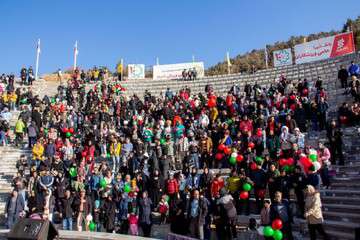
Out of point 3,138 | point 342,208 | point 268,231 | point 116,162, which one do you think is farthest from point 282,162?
point 3,138

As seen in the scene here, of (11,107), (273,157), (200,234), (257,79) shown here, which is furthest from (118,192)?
(257,79)

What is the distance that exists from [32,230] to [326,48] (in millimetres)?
24636

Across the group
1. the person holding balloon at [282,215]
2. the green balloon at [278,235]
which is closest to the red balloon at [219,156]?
the person holding balloon at [282,215]

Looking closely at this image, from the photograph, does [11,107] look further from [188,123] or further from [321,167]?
[321,167]

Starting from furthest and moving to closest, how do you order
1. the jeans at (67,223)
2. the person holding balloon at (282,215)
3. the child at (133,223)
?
the jeans at (67,223)
the child at (133,223)
the person holding balloon at (282,215)

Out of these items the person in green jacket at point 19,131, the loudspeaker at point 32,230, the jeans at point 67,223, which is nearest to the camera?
the loudspeaker at point 32,230

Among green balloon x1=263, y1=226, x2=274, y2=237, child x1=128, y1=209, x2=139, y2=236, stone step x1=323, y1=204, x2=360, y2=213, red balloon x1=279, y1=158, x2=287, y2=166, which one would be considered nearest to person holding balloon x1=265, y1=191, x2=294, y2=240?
green balloon x1=263, y1=226, x2=274, y2=237

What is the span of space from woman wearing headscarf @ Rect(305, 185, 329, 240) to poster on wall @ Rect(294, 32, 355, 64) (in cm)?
1856

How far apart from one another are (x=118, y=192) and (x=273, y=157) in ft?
17.8

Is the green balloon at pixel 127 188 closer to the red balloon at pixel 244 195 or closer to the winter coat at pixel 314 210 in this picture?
the red balloon at pixel 244 195

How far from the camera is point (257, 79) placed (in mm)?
→ 29578

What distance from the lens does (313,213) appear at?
1041cm

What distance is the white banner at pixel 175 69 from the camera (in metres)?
33.8

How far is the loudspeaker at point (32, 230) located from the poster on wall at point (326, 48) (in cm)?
2358
